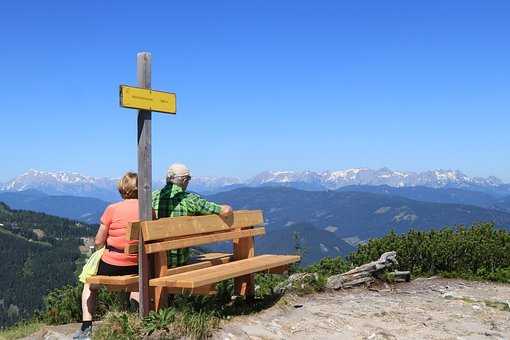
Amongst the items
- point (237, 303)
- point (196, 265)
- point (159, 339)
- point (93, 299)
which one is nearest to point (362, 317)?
point (237, 303)

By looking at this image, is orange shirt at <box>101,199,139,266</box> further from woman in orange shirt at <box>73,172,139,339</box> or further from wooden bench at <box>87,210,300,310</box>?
wooden bench at <box>87,210,300,310</box>

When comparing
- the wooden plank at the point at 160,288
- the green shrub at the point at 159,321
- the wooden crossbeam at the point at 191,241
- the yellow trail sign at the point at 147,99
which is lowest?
the green shrub at the point at 159,321

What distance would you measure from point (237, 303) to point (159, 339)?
6.54ft

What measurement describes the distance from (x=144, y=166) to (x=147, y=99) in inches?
32.1

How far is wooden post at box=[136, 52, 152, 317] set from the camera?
6891 mm

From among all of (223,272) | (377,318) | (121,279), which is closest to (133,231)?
(121,279)

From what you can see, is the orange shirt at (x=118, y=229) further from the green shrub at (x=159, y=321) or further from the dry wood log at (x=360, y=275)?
the dry wood log at (x=360, y=275)

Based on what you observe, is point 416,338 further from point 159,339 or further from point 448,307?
point 159,339

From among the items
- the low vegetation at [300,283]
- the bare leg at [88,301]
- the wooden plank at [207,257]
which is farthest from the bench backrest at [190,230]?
the bare leg at [88,301]

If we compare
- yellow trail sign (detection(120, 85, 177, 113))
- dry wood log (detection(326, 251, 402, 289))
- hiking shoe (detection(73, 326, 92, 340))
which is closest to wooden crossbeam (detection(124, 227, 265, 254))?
hiking shoe (detection(73, 326, 92, 340))

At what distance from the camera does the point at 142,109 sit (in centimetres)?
686

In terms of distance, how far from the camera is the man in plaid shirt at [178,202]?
7703 millimetres

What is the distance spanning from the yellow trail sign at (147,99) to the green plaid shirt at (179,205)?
1167 millimetres

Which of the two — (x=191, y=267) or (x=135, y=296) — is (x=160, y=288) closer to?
(x=191, y=267)
